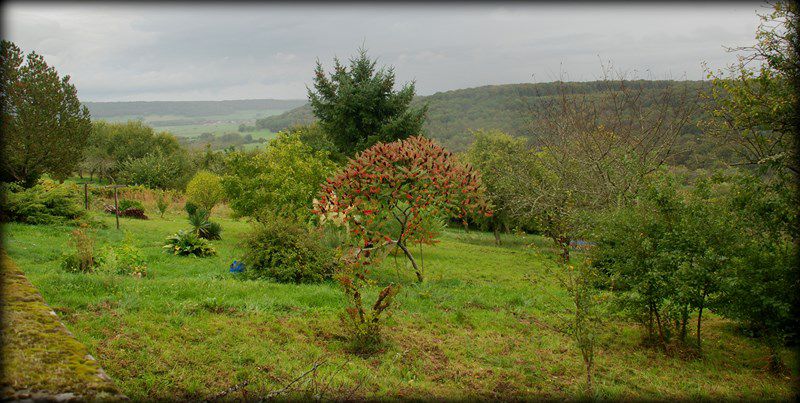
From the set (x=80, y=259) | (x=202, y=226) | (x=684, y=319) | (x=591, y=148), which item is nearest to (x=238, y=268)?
(x=80, y=259)

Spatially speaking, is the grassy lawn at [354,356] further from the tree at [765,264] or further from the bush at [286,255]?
the bush at [286,255]

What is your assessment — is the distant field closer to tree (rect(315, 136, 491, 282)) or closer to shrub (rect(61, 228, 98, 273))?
shrub (rect(61, 228, 98, 273))

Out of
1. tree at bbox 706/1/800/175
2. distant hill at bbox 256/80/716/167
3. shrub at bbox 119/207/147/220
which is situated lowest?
shrub at bbox 119/207/147/220

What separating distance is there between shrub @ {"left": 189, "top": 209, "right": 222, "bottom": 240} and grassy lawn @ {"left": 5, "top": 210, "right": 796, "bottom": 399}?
16.4 feet

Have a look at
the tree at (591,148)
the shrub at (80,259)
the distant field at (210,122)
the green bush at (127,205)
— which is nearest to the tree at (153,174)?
the green bush at (127,205)

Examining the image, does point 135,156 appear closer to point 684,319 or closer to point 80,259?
point 80,259

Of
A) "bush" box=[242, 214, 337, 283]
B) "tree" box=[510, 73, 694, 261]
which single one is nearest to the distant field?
"tree" box=[510, 73, 694, 261]

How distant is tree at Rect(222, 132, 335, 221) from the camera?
12.4m

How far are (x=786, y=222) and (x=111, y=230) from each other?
1594cm

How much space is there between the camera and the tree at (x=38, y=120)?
1654 cm

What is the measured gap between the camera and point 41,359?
2434 mm

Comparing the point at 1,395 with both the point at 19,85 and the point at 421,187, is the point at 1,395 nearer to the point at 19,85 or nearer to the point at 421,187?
the point at 421,187

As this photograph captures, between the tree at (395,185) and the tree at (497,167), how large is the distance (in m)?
5.43

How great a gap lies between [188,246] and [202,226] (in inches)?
91.8
